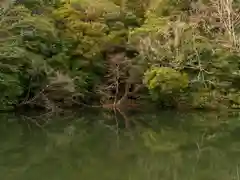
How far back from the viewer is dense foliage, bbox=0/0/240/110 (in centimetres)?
1747

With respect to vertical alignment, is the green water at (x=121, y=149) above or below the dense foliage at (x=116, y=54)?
below

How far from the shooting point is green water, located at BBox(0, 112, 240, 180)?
8055mm

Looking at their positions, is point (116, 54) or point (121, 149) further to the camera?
point (116, 54)

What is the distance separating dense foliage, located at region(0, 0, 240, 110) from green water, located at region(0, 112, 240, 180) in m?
1.54

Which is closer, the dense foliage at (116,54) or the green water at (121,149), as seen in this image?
the green water at (121,149)

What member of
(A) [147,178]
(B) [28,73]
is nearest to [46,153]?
(A) [147,178]

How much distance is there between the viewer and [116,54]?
1958 centimetres

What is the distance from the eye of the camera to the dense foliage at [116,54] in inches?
688

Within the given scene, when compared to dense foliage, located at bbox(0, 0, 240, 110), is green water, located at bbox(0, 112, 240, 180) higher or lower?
lower

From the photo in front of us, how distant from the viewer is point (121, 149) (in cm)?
1053

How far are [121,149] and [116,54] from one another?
30.7 feet

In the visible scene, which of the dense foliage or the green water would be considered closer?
the green water

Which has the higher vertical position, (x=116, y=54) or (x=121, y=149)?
(x=116, y=54)

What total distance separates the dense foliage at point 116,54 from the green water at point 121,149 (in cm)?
154
